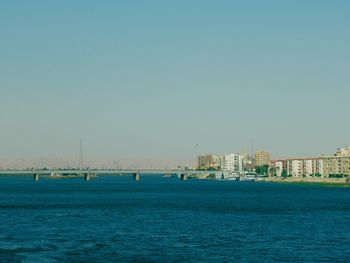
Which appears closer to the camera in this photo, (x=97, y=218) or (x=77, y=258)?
(x=77, y=258)

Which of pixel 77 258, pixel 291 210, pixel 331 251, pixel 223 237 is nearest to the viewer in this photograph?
pixel 77 258

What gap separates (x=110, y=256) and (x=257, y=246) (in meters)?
14.8

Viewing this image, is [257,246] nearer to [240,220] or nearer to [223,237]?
[223,237]

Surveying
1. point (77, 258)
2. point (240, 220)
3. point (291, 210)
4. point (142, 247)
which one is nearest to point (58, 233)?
point (142, 247)

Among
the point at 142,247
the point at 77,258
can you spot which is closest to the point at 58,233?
the point at 142,247

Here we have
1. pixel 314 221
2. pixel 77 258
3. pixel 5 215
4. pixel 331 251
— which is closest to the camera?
pixel 77 258

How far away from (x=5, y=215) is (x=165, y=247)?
158 feet

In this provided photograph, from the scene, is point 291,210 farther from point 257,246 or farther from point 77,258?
point 77,258

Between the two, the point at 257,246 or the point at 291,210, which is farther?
the point at 291,210

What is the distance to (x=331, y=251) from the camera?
200 ft

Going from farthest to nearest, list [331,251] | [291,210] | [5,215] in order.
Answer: [291,210] → [5,215] → [331,251]

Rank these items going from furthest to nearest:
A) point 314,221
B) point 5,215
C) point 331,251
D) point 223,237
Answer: point 5,215 < point 314,221 < point 223,237 < point 331,251

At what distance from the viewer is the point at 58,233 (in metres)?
75.4

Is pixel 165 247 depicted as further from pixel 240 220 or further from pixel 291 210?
pixel 291 210
